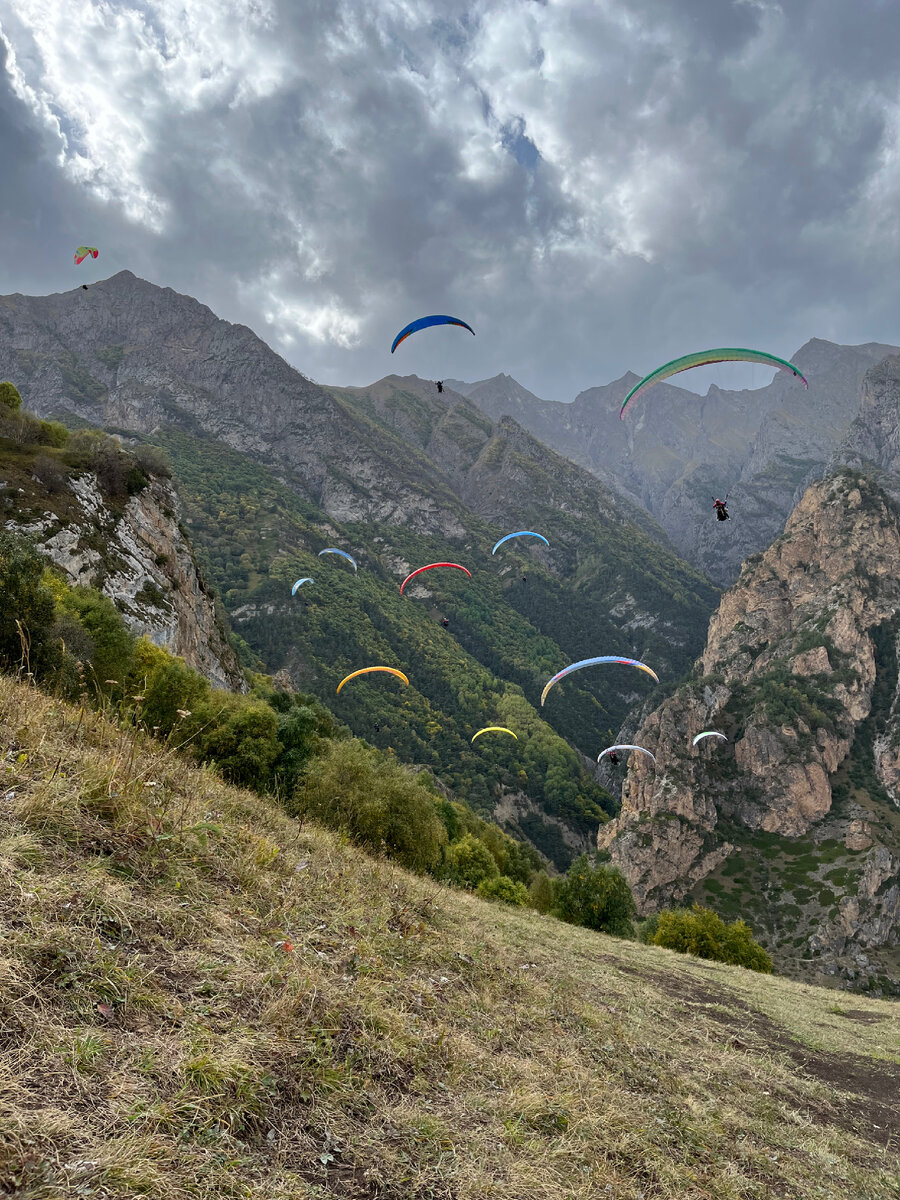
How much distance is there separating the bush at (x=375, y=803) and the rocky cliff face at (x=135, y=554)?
57.2ft

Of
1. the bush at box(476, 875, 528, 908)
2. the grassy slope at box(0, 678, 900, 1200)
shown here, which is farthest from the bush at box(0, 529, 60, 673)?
the bush at box(476, 875, 528, 908)

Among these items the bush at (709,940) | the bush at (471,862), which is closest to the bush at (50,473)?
the bush at (471,862)

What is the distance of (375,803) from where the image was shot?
22328 mm

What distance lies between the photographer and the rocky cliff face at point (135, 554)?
3075cm

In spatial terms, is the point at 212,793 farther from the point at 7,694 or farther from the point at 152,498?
the point at 152,498

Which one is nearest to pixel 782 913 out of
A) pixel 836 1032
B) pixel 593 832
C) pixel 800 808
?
pixel 800 808

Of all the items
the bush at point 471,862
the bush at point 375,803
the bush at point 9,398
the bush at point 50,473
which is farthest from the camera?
the bush at point 9,398

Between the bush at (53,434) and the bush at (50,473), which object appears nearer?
the bush at (50,473)

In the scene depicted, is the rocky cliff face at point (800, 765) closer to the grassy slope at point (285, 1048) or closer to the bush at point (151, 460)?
the bush at point (151, 460)

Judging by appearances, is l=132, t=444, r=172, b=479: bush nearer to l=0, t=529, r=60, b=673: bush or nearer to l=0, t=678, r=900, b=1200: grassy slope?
l=0, t=529, r=60, b=673: bush

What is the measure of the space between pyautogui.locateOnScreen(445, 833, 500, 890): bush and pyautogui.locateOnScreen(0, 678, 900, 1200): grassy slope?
28958 millimetres

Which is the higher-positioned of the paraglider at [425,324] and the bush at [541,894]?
the paraglider at [425,324]

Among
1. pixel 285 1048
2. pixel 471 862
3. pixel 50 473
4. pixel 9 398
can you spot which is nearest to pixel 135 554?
pixel 50 473

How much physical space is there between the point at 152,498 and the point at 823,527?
7356 inches
